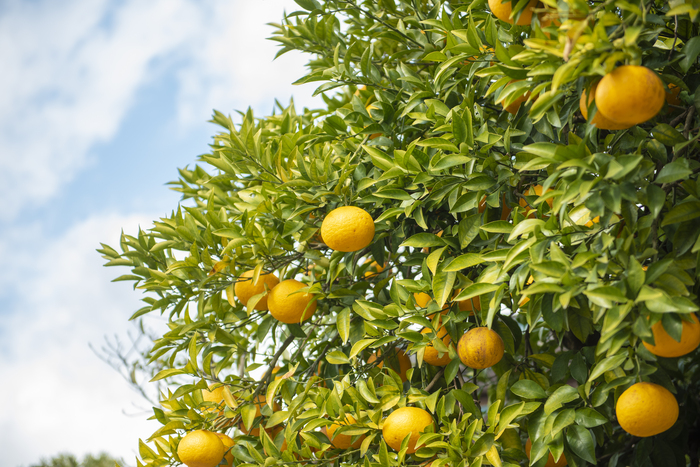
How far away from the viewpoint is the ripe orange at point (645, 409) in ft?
4.45

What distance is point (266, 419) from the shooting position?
2160 millimetres

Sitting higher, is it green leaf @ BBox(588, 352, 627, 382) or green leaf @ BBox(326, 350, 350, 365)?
green leaf @ BBox(326, 350, 350, 365)

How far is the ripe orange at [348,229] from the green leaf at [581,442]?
0.91 m

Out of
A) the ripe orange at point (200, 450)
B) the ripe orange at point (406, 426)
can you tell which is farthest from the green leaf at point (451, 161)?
the ripe orange at point (200, 450)

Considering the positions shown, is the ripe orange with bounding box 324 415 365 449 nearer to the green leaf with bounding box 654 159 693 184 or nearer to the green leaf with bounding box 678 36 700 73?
the green leaf with bounding box 654 159 693 184

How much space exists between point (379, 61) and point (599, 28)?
172 cm

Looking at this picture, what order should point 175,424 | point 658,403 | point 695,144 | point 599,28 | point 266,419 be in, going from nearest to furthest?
1. point 599,28
2. point 658,403
3. point 695,144
4. point 175,424
5. point 266,419

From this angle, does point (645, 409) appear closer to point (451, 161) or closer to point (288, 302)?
point (451, 161)

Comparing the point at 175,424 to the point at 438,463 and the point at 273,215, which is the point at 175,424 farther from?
the point at 438,463

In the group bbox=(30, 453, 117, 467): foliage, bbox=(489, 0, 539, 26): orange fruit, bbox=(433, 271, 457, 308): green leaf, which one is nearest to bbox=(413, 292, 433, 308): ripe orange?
bbox=(433, 271, 457, 308): green leaf

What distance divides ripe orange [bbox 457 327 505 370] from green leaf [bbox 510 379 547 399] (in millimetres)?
116

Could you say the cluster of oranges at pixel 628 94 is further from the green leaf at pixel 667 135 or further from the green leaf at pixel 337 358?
the green leaf at pixel 337 358

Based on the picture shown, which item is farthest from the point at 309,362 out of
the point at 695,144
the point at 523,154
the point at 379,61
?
the point at 695,144

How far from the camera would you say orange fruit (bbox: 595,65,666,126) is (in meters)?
1.18
